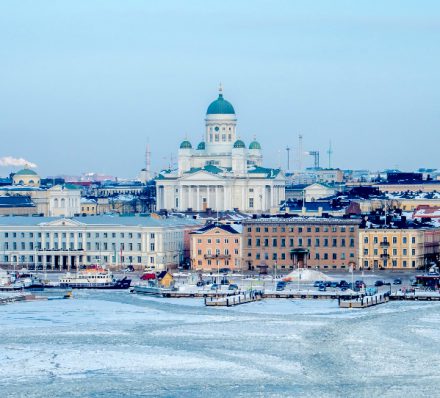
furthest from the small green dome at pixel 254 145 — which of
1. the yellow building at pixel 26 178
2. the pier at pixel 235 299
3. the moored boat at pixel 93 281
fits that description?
the pier at pixel 235 299

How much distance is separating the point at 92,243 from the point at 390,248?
1110 cm

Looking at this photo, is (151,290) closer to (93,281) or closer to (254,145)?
(93,281)

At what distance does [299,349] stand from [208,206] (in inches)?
1958

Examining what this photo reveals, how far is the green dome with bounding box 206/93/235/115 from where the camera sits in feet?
314

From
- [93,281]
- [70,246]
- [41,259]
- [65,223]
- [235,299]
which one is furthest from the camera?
[65,223]

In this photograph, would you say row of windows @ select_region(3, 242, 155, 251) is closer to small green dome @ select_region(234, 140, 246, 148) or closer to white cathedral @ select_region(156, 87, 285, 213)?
white cathedral @ select_region(156, 87, 285, 213)

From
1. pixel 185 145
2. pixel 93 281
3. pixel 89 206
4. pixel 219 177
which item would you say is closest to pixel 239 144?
pixel 185 145

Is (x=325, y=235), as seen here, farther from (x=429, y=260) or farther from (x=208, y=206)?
(x=208, y=206)

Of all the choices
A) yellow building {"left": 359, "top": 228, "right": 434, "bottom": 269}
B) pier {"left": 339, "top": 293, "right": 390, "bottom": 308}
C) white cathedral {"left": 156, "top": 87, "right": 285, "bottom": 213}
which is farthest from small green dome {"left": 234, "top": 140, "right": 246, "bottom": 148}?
pier {"left": 339, "top": 293, "right": 390, "bottom": 308}

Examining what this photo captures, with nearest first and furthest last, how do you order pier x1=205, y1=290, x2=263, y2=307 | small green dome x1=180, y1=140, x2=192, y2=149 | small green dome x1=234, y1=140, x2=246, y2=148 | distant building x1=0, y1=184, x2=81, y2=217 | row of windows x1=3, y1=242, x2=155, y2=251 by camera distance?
pier x1=205, y1=290, x2=263, y2=307, row of windows x1=3, y1=242, x2=155, y2=251, distant building x1=0, y1=184, x2=81, y2=217, small green dome x1=234, y1=140, x2=246, y2=148, small green dome x1=180, y1=140, x2=192, y2=149

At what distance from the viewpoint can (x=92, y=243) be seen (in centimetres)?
6962

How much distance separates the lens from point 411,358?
37.3 metres

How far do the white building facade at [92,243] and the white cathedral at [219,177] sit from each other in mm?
17643

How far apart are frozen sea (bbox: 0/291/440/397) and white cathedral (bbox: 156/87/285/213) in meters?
38.8
